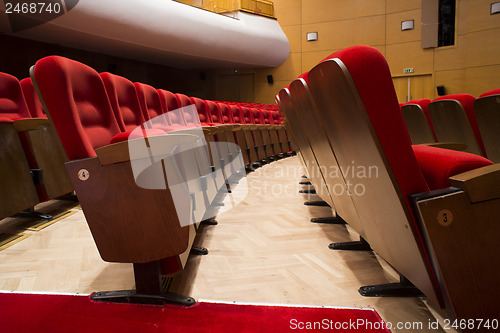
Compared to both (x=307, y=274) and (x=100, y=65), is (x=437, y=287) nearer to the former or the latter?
(x=307, y=274)

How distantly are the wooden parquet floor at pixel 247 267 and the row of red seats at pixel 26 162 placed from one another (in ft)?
0.16

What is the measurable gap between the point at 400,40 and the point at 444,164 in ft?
7.77

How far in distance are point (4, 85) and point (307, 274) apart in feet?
1.89

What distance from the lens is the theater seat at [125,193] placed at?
9.5 inches

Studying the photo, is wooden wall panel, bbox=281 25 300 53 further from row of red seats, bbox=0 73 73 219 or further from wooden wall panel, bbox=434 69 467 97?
row of red seats, bbox=0 73 73 219

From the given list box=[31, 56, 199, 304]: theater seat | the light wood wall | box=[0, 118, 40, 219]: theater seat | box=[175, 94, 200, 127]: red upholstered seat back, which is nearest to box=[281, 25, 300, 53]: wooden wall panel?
the light wood wall

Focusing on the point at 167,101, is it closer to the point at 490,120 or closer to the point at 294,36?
the point at 490,120

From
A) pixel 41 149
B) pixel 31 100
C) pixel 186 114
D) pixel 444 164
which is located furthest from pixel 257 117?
pixel 444 164

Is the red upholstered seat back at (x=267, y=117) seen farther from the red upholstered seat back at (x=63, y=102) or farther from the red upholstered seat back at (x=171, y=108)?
the red upholstered seat back at (x=63, y=102)

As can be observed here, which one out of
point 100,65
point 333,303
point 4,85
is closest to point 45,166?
point 4,85

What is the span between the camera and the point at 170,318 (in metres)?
0.24

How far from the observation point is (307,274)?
0.99 ft

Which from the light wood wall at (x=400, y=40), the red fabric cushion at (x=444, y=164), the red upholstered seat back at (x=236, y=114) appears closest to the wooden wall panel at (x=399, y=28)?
the light wood wall at (x=400, y=40)

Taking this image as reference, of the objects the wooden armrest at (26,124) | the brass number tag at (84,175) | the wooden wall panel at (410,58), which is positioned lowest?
the brass number tag at (84,175)
